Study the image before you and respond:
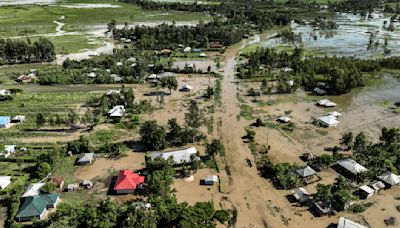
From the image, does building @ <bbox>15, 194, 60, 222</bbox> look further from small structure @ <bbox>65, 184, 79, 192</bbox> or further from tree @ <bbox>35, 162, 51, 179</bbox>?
tree @ <bbox>35, 162, 51, 179</bbox>

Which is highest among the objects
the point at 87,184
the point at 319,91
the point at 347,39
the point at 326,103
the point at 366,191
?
the point at 347,39

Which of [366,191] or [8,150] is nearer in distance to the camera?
[366,191]

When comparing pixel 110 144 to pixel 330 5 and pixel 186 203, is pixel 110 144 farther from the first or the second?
pixel 330 5

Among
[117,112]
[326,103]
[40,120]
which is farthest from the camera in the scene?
[326,103]

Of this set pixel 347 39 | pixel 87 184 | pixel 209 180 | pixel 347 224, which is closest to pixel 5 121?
pixel 87 184

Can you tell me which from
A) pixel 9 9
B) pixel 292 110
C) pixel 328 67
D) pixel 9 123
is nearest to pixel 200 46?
pixel 328 67

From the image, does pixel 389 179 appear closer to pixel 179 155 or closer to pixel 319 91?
pixel 179 155

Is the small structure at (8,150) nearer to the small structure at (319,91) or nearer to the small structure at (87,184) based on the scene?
the small structure at (87,184)
